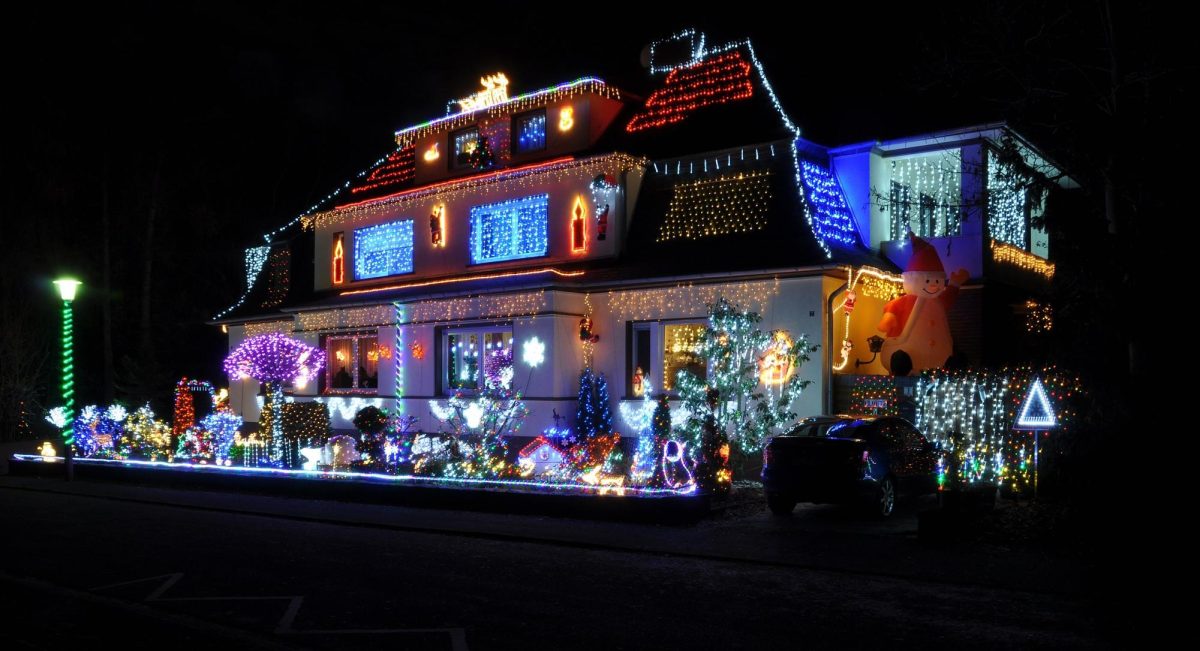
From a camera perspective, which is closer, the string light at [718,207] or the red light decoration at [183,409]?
the string light at [718,207]

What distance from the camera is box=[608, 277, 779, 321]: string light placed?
2048cm

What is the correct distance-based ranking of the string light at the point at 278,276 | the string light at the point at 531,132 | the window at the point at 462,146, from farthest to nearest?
A: the string light at the point at 278,276
the window at the point at 462,146
the string light at the point at 531,132

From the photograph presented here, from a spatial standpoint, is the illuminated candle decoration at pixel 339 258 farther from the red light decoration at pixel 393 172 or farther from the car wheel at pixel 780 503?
the car wheel at pixel 780 503

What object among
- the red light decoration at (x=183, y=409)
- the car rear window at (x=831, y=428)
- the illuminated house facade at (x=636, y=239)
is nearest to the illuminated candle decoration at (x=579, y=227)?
the illuminated house facade at (x=636, y=239)

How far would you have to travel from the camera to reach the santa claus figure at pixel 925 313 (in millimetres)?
19938

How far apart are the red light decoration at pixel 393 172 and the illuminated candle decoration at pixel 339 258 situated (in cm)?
147

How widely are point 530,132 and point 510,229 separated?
8.61 ft

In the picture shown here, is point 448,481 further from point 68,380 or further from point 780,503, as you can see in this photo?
point 68,380

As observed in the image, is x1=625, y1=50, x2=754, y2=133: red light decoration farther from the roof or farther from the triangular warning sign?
the triangular warning sign

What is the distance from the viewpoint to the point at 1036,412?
14.2 meters

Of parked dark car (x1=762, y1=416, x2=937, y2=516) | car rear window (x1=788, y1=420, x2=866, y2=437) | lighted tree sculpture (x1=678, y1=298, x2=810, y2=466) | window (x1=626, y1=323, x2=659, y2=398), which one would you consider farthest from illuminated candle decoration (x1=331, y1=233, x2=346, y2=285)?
parked dark car (x1=762, y1=416, x2=937, y2=516)

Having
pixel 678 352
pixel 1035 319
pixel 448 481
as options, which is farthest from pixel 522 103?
pixel 1035 319

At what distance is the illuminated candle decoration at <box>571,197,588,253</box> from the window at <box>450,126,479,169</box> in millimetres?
4170

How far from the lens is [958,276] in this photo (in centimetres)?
2019
